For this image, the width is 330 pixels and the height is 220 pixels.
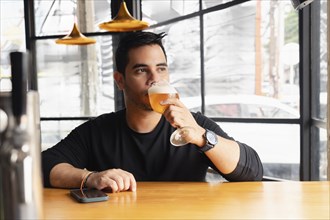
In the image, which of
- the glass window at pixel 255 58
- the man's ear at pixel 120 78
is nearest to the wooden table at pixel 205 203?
the man's ear at pixel 120 78

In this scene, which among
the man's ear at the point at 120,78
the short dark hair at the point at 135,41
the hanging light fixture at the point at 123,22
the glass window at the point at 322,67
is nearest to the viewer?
the short dark hair at the point at 135,41

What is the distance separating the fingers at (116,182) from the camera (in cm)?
138

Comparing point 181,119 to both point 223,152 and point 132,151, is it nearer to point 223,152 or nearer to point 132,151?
point 223,152

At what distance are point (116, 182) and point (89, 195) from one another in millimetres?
109

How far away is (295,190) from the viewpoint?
1346 mm

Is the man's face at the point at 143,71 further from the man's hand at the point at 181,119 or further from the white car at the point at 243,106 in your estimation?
the white car at the point at 243,106

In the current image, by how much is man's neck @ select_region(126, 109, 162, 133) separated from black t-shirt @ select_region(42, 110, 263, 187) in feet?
0.07

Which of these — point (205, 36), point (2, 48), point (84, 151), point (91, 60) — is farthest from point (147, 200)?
point (2, 48)

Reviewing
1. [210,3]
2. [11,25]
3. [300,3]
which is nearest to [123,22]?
[210,3]

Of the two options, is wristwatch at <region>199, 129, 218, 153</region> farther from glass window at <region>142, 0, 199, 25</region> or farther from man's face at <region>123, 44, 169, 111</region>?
glass window at <region>142, 0, 199, 25</region>

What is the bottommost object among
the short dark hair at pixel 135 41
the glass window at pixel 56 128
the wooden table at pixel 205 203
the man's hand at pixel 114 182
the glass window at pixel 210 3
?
the glass window at pixel 56 128

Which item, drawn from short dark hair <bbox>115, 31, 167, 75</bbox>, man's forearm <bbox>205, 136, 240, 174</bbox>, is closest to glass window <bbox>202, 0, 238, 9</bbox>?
short dark hair <bbox>115, 31, 167, 75</bbox>

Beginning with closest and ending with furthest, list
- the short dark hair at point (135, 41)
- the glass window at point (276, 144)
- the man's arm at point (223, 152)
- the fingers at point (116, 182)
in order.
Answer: the fingers at point (116, 182), the man's arm at point (223, 152), the short dark hair at point (135, 41), the glass window at point (276, 144)

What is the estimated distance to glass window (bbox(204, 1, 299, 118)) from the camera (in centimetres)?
337
